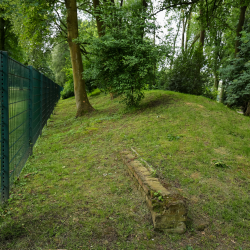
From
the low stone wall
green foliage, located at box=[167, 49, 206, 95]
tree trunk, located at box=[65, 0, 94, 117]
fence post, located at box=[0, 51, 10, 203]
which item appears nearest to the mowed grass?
the low stone wall

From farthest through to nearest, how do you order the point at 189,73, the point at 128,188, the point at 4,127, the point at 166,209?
the point at 189,73 < the point at 128,188 < the point at 4,127 < the point at 166,209

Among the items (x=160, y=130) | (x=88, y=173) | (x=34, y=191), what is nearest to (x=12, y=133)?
(x=34, y=191)

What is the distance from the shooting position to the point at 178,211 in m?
2.92

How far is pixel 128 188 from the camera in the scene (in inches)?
152

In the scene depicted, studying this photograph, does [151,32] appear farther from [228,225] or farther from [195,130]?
[228,225]

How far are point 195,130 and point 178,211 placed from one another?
374cm

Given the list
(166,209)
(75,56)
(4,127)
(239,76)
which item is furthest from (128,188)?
(239,76)

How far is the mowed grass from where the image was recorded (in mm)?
2734

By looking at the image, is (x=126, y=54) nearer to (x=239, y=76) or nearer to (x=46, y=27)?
(x=46, y=27)

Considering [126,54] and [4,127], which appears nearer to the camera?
[4,127]

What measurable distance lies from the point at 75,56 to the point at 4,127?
26.4 feet

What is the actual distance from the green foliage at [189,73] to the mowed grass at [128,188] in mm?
4772

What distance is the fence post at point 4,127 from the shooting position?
3.04 m

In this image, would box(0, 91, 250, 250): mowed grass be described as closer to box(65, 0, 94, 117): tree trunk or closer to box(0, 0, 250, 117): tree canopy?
box(0, 0, 250, 117): tree canopy
